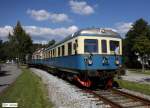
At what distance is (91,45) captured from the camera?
664 inches

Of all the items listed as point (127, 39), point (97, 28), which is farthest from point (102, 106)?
point (127, 39)

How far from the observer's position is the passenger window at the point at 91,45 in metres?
16.7

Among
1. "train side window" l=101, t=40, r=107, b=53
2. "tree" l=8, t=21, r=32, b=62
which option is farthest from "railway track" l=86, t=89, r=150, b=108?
"tree" l=8, t=21, r=32, b=62

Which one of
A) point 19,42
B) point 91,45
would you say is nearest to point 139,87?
point 91,45

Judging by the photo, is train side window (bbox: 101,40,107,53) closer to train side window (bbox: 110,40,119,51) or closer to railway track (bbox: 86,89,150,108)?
train side window (bbox: 110,40,119,51)

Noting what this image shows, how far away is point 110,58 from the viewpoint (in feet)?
56.1

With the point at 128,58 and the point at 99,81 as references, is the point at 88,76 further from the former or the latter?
the point at 128,58

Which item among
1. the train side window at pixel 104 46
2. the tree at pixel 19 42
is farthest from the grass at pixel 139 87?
the tree at pixel 19 42

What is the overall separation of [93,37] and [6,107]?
23.8 feet

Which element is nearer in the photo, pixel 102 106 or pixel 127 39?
pixel 102 106

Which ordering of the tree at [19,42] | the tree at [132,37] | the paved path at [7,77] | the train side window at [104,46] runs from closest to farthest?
the train side window at [104,46], the paved path at [7,77], the tree at [19,42], the tree at [132,37]

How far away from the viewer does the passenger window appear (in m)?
16.7

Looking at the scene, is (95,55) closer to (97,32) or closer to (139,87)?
(97,32)

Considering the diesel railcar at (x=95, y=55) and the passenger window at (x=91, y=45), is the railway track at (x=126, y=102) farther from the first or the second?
the passenger window at (x=91, y=45)
